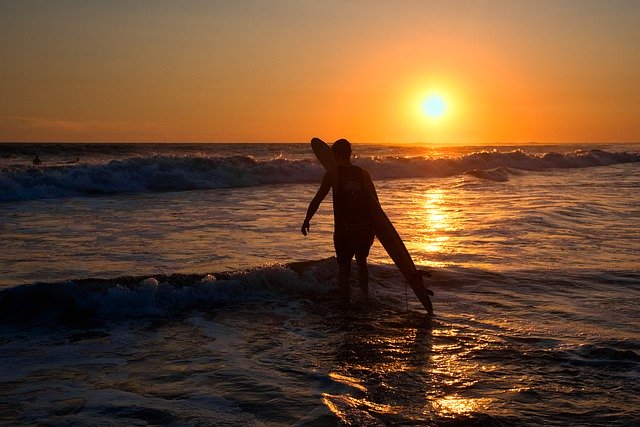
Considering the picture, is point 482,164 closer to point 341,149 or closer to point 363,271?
point 363,271

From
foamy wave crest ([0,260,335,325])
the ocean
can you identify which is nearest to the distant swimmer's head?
the ocean

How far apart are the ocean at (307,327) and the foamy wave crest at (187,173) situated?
10183mm

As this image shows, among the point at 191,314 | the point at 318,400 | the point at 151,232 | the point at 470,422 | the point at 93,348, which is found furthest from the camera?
the point at 151,232

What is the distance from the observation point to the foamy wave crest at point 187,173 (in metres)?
25.1

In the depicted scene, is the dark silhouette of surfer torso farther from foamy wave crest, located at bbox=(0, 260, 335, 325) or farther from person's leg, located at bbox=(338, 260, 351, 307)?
foamy wave crest, located at bbox=(0, 260, 335, 325)

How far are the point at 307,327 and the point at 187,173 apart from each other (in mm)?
25477

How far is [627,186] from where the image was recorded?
26969 mm

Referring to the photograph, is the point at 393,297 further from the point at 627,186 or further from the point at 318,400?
the point at 627,186

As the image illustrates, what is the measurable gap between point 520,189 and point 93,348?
2363 cm

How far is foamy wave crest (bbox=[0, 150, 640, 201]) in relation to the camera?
82.3 feet

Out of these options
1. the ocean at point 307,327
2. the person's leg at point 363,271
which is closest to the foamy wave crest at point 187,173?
the ocean at point 307,327

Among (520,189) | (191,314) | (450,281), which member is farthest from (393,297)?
(520,189)

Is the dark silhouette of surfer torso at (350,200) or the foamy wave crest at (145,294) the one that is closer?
the foamy wave crest at (145,294)

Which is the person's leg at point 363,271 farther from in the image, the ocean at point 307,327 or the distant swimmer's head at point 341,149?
the distant swimmer's head at point 341,149
